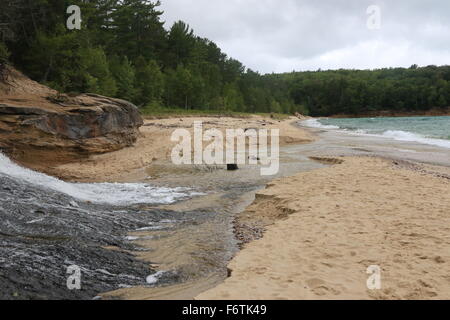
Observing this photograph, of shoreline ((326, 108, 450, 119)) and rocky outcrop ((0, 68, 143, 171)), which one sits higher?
shoreline ((326, 108, 450, 119))

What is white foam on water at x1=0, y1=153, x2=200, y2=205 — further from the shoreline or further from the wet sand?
the shoreline

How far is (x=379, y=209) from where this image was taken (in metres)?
7.98

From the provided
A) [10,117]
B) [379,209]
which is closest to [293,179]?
[379,209]

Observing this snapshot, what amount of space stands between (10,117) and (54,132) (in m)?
1.60

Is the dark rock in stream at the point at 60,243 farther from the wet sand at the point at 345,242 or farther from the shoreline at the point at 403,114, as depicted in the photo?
the shoreline at the point at 403,114

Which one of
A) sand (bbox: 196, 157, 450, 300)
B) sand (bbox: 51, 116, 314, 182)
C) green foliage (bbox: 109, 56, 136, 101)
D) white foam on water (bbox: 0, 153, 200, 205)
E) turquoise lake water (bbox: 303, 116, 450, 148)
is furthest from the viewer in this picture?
green foliage (bbox: 109, 56, 136, 101)

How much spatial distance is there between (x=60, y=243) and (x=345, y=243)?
16.4 ft

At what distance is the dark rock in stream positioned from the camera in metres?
4.57

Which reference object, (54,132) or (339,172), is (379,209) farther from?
(54,132)

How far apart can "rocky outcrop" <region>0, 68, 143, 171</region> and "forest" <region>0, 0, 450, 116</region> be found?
8.82ft

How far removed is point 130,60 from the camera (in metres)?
49.9

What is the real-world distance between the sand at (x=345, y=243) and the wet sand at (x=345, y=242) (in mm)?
13

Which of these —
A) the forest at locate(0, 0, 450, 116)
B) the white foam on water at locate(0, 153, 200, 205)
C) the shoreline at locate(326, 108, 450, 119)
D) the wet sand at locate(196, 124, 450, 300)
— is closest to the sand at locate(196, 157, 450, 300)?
the wet sand at locate(196, 124, 450, 300)
